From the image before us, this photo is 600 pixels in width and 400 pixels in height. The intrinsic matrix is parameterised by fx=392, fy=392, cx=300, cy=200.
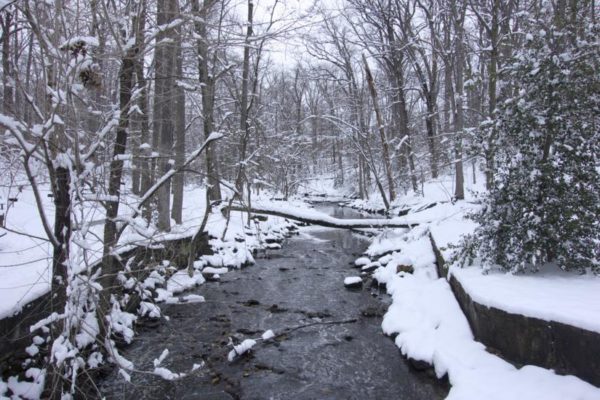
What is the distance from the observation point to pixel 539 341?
3891 millimetres

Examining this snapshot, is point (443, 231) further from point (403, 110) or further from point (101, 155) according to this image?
point (403, 110)

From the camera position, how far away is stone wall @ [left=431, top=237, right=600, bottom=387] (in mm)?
3414

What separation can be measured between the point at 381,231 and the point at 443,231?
4003mm

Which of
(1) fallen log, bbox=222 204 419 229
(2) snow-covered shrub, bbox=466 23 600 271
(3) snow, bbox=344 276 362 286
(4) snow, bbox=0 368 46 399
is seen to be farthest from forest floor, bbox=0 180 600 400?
(1) fallen log, bbox=222 204 419 229

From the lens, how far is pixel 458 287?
6.05 meters

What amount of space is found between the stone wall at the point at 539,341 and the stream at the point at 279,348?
2.97 feet

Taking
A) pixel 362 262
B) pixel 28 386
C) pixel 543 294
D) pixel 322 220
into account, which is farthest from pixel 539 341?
pixel 362 262

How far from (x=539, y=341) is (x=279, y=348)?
11.7 feet

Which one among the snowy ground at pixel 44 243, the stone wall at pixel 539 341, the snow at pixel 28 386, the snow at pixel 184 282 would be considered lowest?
the snow at pixel 184 282

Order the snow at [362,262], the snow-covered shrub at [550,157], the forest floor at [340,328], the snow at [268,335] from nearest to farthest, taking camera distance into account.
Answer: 1. the forest floor at [340,328]
2. the snow-covered shrub at [550,157]
3. the snow at [268,335]
4. the snow at [362,262]

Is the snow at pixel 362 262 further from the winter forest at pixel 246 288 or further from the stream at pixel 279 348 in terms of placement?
the winter forest at pixel 246 288

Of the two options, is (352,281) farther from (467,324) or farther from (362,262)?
(467,324)

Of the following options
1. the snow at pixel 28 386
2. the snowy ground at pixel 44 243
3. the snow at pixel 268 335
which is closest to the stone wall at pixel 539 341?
the snow at pixel 268 335

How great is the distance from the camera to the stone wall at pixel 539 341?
3.41m
